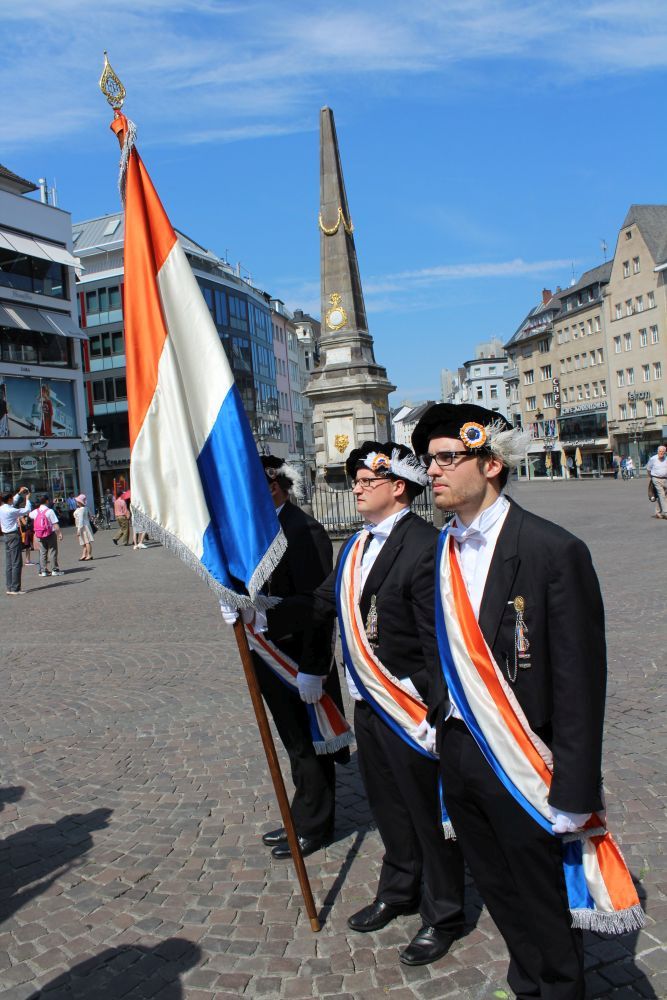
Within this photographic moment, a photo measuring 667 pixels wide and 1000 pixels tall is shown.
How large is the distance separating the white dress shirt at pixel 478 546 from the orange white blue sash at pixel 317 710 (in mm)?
1614

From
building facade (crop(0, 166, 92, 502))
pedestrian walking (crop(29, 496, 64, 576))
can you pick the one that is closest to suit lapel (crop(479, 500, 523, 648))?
pedestrian walking (crop(29, 496, 64, 576))

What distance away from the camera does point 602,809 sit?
8.36 feet

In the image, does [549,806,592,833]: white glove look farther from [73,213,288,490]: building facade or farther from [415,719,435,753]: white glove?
[73,213,288,490]: building facade

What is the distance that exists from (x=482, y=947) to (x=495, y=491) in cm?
195

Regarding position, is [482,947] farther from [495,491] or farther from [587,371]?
[587,371]

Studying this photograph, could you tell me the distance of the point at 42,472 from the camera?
42.8m

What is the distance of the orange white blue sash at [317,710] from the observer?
4355mm

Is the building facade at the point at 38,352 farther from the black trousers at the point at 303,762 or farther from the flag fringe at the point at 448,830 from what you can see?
the flag fringe at the point at 448,830

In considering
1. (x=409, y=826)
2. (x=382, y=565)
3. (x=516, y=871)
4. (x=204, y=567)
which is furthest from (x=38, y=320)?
(x=516, y=871)

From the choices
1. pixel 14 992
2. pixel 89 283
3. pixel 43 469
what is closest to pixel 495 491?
pixel 14 992

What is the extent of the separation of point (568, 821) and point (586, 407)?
74454 millimetres

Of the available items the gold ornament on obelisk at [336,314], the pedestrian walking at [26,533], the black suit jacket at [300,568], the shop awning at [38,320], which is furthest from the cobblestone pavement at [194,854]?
the shop awning at [38,320]

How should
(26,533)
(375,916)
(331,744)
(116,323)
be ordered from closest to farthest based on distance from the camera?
(375,916)
(331,744)
(26,533)
(116,323)

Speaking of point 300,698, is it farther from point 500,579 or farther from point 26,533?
point 26,533
